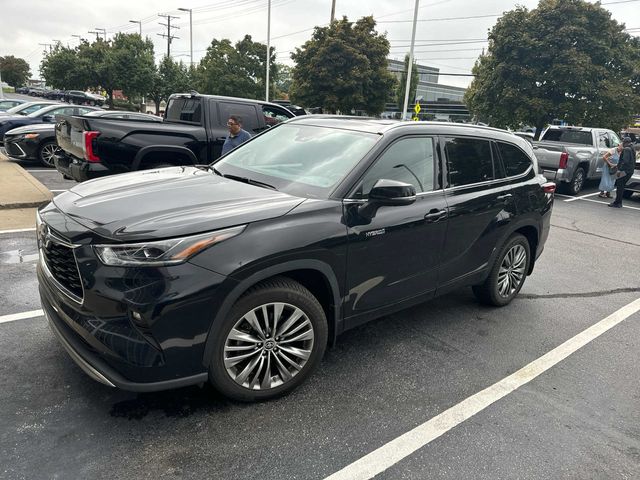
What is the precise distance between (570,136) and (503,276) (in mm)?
11496

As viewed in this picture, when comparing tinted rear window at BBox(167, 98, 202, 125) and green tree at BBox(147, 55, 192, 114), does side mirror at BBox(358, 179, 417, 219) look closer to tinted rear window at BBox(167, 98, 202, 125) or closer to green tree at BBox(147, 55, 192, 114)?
tinted rear window at BBox(167, 98, 202, 125)

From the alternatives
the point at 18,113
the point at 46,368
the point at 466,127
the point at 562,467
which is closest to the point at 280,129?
the point at 466,127

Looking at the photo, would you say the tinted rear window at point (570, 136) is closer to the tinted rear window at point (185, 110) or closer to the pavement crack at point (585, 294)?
the pavement crack at point (585, 294)

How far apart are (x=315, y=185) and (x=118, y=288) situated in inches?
57.3

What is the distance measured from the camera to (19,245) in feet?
18.7

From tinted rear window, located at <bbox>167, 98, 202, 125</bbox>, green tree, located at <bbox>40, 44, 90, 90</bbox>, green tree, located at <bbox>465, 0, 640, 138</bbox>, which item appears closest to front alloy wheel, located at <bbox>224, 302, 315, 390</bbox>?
tinted rear window, located at <bbox>167, 98, 202, 125</bbox>

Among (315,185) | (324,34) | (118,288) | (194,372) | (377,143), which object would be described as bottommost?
(194,372)

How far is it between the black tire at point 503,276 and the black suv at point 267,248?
153 mm

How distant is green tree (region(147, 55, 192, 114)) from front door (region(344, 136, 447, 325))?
140 ft

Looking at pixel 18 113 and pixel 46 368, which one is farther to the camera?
pixel 18 113

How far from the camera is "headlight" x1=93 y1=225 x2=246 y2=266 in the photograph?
7.83 ft

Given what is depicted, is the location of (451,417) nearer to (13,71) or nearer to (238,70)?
(238,70)

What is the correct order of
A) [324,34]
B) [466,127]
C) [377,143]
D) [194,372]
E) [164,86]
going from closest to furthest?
[194,372] < [377,143] < [466,127] < [324,34] < [164,86]

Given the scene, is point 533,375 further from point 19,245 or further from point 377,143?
point 19,245
